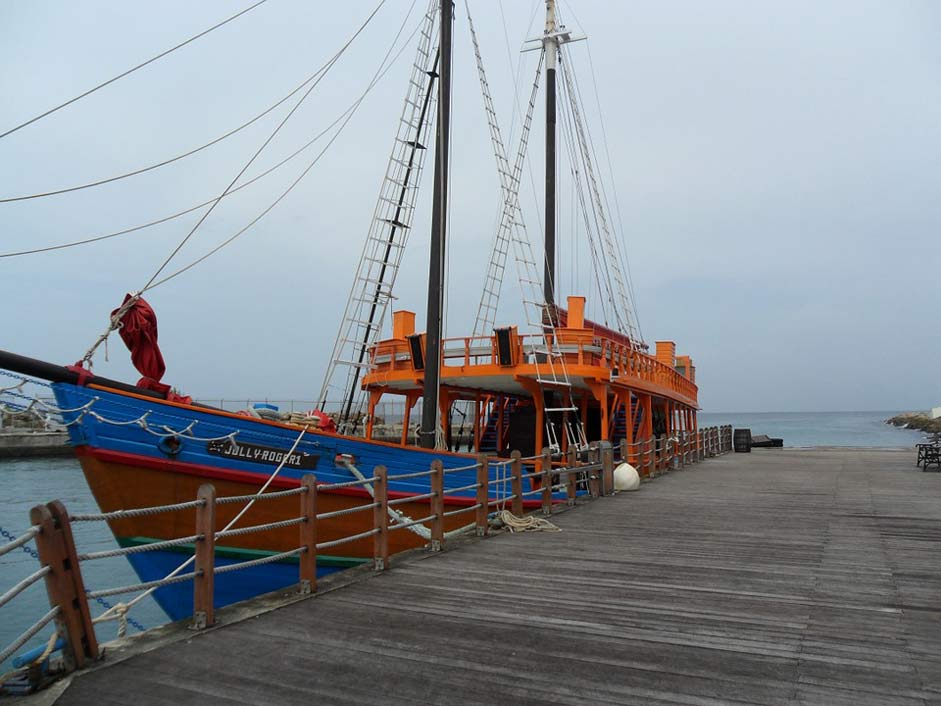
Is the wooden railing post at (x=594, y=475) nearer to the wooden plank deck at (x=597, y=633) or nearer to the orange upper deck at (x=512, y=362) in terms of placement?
the orange upper deck at (x=512, y=362)

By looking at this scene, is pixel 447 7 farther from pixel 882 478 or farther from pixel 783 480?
pixel 882 478

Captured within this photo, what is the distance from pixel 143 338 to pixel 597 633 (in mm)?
6779

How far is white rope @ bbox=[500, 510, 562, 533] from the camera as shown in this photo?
905cm

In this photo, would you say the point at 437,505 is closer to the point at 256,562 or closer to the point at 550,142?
the point at 256,562

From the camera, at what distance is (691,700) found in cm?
358

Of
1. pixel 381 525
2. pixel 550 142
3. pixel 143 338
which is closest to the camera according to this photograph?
pixel 381 525

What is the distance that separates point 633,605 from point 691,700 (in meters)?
1.89

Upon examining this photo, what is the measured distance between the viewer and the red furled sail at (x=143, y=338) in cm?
862

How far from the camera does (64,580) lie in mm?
3816

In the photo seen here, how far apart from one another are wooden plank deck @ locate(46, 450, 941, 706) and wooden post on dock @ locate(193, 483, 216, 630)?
20cm

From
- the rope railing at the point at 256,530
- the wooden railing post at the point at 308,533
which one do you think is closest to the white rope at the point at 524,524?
the rope railing at the point at 256,530

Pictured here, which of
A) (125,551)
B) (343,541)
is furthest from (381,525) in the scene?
(125,551)

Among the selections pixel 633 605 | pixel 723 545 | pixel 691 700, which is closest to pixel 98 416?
pixel 633 605

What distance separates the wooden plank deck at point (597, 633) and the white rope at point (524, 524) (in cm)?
35
